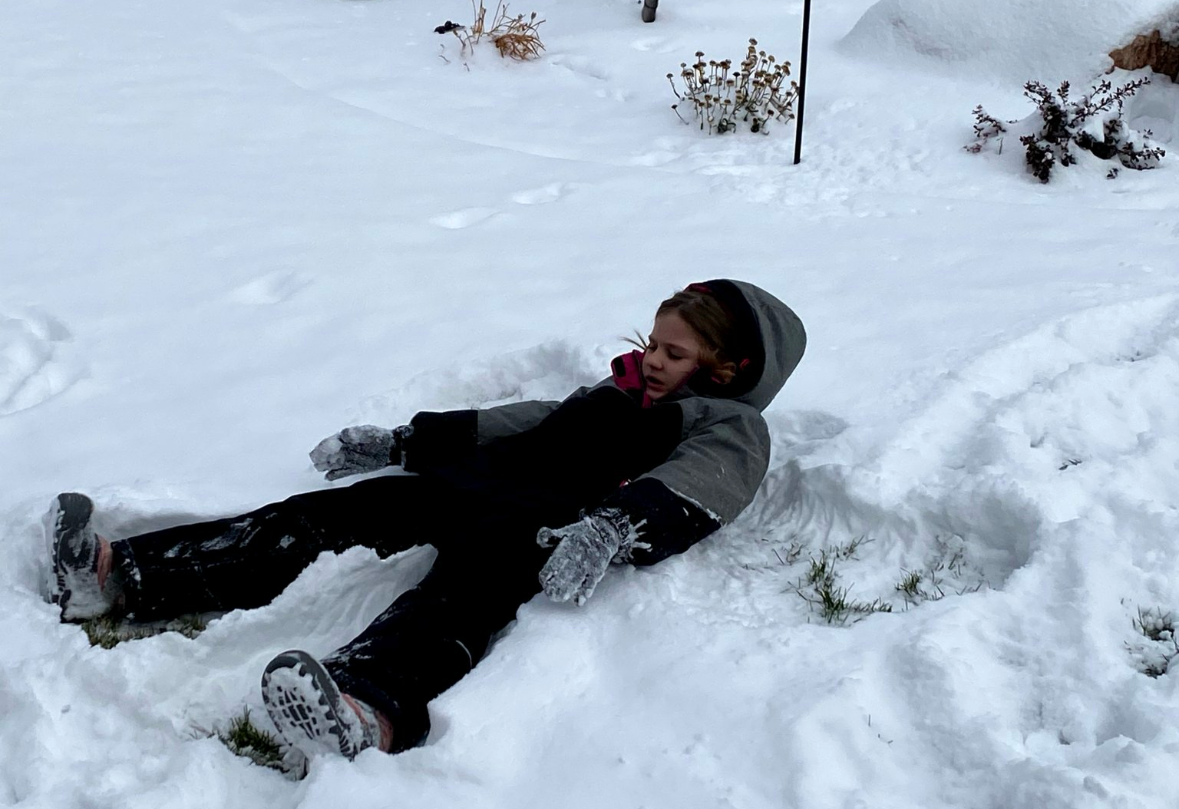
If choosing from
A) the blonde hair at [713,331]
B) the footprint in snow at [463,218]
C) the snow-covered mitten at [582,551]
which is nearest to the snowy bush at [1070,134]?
the footprint in snow at [463,218]

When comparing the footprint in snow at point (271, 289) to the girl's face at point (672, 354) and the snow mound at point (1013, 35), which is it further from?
the snow mound at point (1013, 35)

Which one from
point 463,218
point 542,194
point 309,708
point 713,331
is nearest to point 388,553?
point 309,708

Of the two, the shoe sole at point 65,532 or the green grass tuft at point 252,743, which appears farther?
the shoe sole at point 65,532

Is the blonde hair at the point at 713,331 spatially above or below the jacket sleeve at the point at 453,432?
above

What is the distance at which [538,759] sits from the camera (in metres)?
2.30

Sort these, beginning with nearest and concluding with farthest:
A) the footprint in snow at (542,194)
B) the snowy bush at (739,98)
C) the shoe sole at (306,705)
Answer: the shoe sole at (306,705), the footprint in snow at (542,194), the snowy bush at (739,98)

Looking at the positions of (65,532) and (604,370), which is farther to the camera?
(604,370)

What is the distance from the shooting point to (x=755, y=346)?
3227mm

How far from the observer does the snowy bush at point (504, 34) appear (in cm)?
800

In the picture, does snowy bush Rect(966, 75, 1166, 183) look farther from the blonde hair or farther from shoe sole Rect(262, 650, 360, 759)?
shoe sole Rect(262, 650, 360, 759)

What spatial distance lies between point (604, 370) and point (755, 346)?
2.36 ft

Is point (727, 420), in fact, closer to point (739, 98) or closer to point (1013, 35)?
point (739, 98)

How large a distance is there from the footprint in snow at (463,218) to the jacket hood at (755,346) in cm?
227

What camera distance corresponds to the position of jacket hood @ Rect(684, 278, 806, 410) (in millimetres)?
3219
